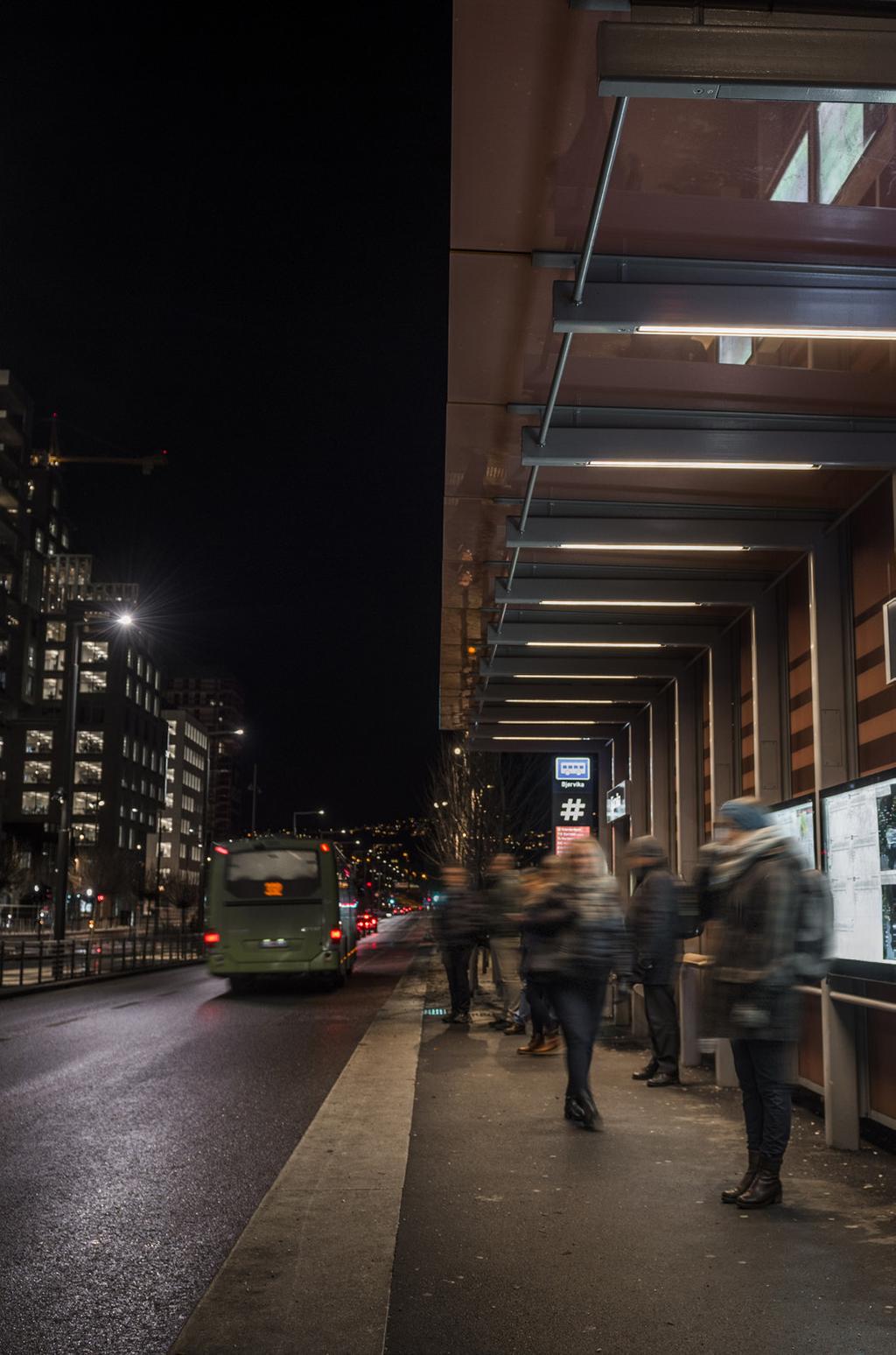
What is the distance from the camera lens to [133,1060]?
14.0 m

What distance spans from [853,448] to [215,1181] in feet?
19.4

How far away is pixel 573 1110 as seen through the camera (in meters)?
8.64

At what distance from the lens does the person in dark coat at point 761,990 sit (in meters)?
6.11

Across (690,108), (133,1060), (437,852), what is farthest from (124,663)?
(690,108)

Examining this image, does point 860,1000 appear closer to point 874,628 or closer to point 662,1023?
point 874,628

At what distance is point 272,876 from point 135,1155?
1822 centimetres

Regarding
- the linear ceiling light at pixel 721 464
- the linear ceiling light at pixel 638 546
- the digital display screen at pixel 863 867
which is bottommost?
the digital display screen at pixel 863 867

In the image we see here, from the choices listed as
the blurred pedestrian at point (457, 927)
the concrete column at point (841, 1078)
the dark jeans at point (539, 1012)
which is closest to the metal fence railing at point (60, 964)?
the blurred pedestrian at point (457, 927)

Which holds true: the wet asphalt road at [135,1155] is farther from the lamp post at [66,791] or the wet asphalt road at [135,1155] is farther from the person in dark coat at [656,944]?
the lamp post at [66,791]

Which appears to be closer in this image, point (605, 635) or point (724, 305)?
point (724, 305)

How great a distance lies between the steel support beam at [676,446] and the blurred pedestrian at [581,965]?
9.47ft

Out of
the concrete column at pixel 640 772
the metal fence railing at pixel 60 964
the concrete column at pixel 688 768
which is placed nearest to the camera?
the concrete column at pixel 688 768

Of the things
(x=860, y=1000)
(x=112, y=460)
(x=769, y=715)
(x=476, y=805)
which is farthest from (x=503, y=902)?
(x=112, y=460)

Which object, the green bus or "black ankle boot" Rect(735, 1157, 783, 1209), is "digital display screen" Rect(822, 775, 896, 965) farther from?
the green bus
